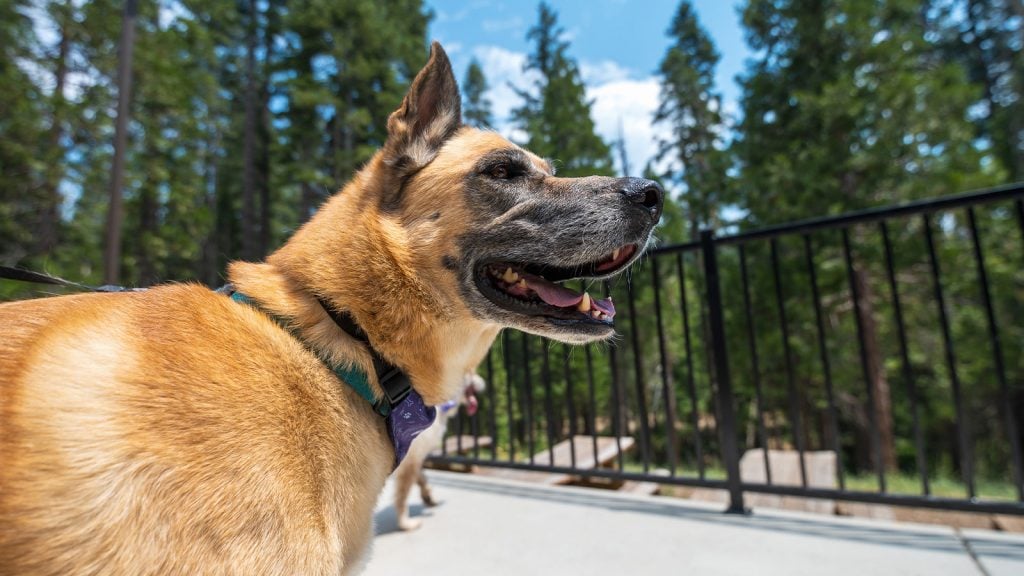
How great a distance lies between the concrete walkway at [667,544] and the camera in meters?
2.28

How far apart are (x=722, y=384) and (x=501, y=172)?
2437 mm

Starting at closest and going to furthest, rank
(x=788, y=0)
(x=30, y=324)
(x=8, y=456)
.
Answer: (x=8, y=456)
(x=30, y=324)
(x=788, y=0)

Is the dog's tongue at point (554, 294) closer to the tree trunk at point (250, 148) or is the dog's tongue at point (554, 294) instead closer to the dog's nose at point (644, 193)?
the dog's nose at point (644, 193)

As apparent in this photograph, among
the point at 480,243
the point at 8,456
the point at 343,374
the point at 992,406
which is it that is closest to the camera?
the point at 8,456

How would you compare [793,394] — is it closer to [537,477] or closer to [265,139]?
[537,477]

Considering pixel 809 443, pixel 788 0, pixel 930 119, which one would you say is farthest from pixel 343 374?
pixel 809 443

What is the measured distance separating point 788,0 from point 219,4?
2050 cm

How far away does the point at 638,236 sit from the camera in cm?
167

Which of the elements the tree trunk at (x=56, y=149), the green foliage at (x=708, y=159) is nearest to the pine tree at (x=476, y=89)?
the green foliage at (x=708, y=159)

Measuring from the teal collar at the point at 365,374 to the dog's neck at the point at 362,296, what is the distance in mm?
13

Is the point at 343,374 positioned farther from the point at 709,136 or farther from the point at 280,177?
the point at 709,136

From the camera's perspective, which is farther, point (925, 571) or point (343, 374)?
point (925, 571)

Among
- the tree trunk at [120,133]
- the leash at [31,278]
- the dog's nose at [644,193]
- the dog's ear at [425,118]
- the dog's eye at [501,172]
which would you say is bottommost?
the leash at [31,278]

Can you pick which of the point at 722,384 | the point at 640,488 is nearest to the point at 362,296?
the point at 722,384
